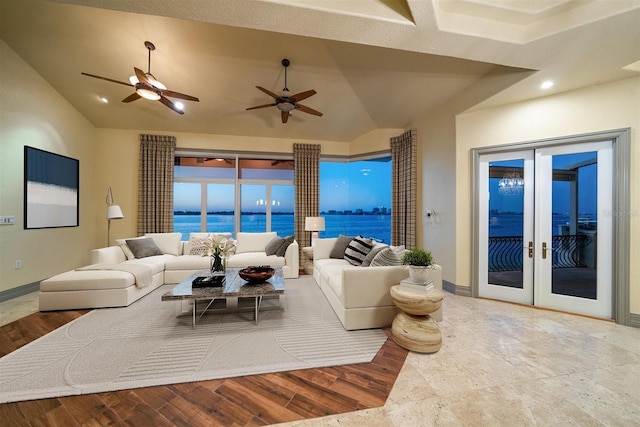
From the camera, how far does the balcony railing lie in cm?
319

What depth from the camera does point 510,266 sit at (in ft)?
11.8

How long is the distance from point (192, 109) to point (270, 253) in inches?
130

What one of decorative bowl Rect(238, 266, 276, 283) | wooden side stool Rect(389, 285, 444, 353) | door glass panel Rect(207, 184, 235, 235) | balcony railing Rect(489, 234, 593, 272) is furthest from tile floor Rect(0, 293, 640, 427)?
door glass panel Rect(207, 184, 235, 235)

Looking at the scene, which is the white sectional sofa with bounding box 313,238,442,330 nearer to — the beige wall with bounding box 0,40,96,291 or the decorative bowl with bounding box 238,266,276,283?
the decorative bowl with bounding box 238,266,276,283

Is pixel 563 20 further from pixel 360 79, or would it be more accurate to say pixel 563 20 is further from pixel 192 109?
pixel 192 109

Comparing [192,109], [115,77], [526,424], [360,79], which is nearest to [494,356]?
[526,424]

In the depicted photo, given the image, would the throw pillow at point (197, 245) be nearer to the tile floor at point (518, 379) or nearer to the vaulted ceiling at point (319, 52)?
the tile floor at point (518, 379)

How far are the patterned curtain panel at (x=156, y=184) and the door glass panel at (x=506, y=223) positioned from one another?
631cm

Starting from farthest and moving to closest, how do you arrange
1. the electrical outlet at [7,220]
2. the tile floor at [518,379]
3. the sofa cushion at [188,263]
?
1. the sofa cushion at [188,263]
2. the electrical outlet at [7,220]
3. the tile floor at [518,379]

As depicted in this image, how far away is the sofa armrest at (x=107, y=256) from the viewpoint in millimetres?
3785

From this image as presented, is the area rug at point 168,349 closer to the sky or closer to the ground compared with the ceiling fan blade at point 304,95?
closer to the ground

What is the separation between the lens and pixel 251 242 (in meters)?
5.06

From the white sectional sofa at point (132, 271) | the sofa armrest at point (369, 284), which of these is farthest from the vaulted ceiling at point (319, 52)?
the white sectional sofa at point (132, 271)

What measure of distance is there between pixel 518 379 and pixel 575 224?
2.59 metres
